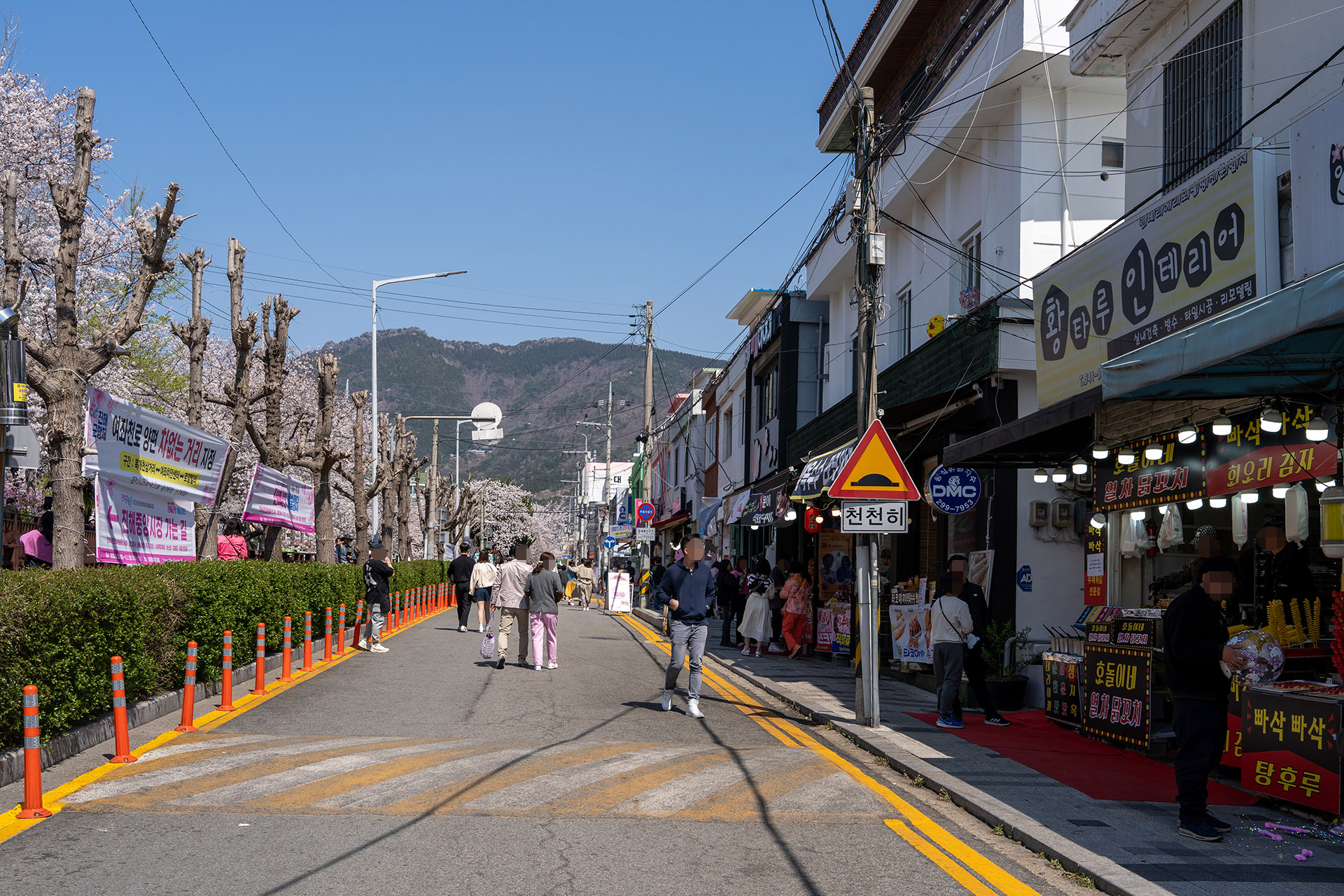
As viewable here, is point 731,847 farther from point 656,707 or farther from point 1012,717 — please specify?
point 1012,717

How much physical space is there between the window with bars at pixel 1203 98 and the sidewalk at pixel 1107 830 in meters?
6.51

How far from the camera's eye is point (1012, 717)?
1319cm

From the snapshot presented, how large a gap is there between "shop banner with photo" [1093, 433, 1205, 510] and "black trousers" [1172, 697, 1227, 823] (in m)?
3.83

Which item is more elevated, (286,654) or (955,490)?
(955,490)

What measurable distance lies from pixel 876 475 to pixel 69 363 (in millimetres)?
8359

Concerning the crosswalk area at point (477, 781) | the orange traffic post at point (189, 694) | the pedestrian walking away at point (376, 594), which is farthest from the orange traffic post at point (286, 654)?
the pedestrian walking away at point (376, 594)

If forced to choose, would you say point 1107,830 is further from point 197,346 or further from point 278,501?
point 197,346

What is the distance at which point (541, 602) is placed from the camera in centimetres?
1698

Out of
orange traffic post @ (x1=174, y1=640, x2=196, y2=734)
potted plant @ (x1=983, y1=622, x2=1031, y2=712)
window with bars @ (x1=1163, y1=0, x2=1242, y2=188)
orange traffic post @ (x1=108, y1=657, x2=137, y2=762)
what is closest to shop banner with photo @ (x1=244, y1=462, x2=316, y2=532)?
orange traffic post @ (x1=174, y1=640, x2=196, y2=734)

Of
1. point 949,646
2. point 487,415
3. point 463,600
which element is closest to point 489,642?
Answer: point 949,646

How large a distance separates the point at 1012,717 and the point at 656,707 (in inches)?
157

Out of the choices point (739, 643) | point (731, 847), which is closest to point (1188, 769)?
point (731, 847)

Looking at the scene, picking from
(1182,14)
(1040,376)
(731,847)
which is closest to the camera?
(731,847)

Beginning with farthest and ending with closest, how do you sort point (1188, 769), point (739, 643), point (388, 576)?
point (739, 643) → point (388, 576) → point (1188, 769)
